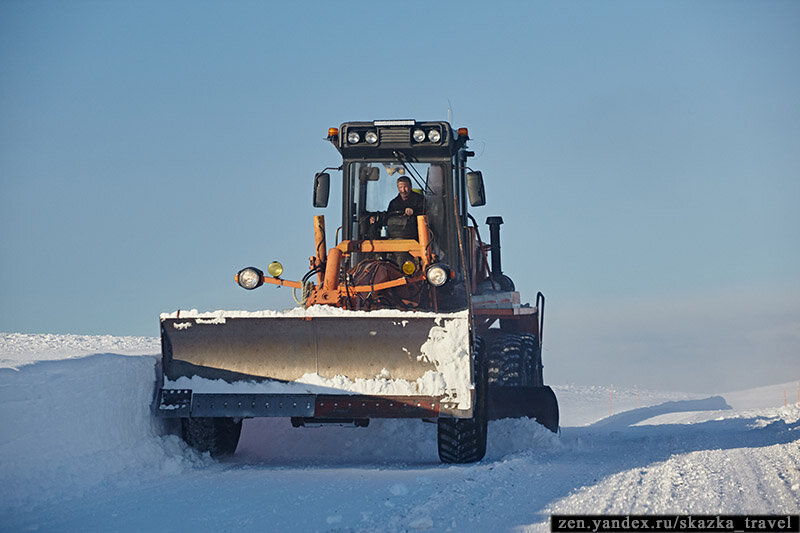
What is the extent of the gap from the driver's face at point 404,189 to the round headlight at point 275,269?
1638 millimetres

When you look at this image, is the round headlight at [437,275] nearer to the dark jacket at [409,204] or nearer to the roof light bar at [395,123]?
the dark jacket at [409,204]


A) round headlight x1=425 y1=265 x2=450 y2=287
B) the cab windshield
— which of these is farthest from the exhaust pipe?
round headlight x1=425 y1=265 x2=450 y2=287

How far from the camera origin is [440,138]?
956cm

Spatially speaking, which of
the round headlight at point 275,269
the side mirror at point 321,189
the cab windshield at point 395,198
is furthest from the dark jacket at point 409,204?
the round headlight at point 275,269

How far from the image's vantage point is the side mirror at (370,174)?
999 centimetres

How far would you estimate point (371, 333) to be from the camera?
7609 mm

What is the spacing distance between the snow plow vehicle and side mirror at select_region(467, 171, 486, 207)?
0.02 m

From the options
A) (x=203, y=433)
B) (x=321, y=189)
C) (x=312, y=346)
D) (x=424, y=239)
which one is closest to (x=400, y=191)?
(x=321, y=189)

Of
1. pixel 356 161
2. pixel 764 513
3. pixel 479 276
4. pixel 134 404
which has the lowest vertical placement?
pixel 764 513

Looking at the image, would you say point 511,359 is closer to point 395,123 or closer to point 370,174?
point 370,174

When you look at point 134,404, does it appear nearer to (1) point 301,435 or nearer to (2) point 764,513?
(1) point 301,435

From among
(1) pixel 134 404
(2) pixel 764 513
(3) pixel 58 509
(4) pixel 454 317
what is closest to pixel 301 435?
(1) pixel 134 404

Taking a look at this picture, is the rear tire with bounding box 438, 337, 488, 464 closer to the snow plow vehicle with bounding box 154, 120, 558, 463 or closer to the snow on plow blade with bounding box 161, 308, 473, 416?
the snow plow vehicle with bounding box 154, 120, 558, 463

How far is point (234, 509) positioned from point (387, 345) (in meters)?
2.37
